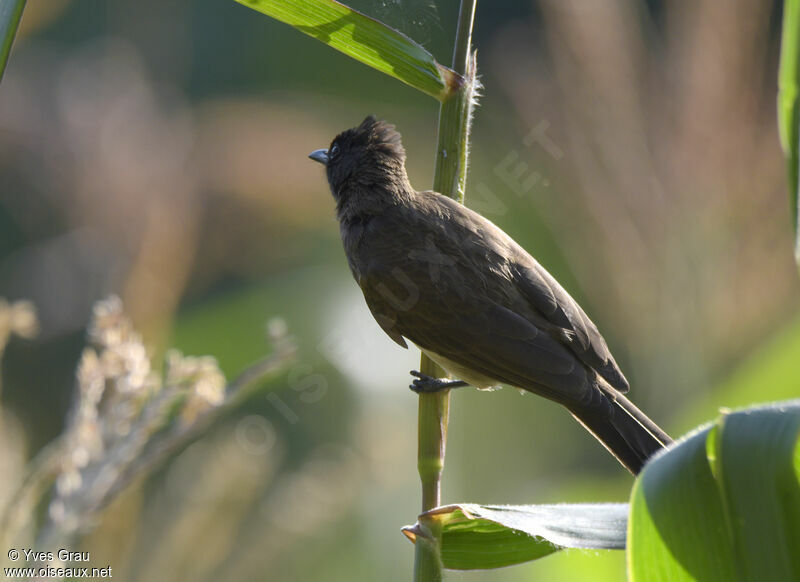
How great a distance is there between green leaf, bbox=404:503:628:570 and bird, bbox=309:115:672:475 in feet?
2.54

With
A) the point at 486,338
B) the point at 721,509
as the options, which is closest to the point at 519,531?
the point at 721,509

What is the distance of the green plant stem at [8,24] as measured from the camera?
3.64ft

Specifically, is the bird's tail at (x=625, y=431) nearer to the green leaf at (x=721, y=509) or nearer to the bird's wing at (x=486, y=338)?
the bird's wing at (x=486, y=338)

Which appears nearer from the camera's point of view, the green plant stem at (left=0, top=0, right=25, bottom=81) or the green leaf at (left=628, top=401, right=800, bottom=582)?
the green leaf at (left=628, top=401, right=800, bottom=582)

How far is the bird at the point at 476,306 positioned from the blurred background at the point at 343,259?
0.22 m

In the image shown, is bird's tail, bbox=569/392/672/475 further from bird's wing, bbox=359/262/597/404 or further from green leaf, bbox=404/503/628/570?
green leaf, bbox=404/503/628/570

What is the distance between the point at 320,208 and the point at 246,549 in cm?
173

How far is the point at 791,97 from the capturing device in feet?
3.44

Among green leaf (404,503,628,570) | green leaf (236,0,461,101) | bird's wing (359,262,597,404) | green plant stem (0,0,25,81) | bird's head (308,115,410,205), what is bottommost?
green leaf (404,503,628,570)

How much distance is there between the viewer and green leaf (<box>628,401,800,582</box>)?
0.98 m

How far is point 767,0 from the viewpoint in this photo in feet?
10.8

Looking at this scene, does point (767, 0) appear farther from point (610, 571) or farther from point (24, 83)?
point (24, 83)

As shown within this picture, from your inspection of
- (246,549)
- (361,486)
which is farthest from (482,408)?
(246,549)

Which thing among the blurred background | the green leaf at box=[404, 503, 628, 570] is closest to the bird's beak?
the blurred background
